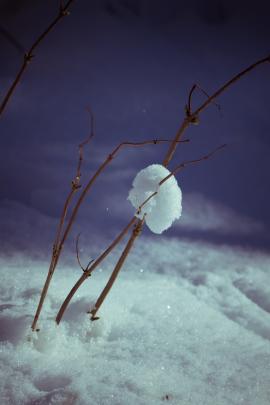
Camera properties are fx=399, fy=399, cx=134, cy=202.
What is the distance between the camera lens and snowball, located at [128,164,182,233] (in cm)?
100

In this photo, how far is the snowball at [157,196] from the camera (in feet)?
3.29

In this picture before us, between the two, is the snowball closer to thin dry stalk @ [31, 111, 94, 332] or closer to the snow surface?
thin dry stalk @ [31, 111, 94, 332]

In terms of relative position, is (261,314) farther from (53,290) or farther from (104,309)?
(53,290)

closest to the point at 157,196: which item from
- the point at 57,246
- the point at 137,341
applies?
the point at 57,246

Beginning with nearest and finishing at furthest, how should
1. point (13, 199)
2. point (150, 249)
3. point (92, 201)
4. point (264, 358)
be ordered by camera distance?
point (264, 358), point (150, 249), point (13, 199), point (92, 201)

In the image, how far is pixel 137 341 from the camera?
1.18 meters

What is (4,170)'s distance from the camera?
9.21ft

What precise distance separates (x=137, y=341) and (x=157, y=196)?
0.46 m

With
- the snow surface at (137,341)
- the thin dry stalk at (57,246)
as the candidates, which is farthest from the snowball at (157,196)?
the snow surface at (137,341)

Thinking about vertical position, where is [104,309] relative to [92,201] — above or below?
below

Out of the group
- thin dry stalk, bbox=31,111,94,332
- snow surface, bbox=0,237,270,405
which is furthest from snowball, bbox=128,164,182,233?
snow surface, bbox=0,237,270,405

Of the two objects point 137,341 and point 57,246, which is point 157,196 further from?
point 137,341

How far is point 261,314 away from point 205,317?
0.94ft

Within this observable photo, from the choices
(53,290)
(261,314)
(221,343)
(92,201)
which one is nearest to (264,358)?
(221,343)
